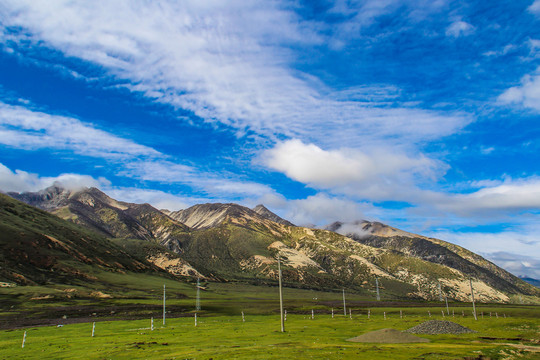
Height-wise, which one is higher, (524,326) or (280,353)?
(280,353)

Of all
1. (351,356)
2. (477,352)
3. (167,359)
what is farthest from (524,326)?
(167,359)

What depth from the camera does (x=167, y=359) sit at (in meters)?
32.1

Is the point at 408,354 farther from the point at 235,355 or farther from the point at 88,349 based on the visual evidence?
the point at 88,349

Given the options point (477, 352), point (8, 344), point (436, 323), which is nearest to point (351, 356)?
point (477, 352)

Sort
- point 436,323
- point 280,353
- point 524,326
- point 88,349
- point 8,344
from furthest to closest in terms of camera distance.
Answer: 1. point 524,326
2. point 436,323
3. point 8,344
4. point 88,349
5. point 280,353

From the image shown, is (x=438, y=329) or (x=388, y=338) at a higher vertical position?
(x=388, y=338)

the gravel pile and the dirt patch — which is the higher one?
the dirt patch

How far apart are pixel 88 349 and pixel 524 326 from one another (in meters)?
85.7

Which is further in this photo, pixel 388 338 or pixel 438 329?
pixel 438 329

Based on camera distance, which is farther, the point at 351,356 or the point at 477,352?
the point at 477,352

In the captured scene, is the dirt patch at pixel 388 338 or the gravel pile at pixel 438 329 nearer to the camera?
the dirt patch at pixel 388 338

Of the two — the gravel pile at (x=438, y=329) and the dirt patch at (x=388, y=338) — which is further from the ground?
the dirt patch at (x=388, y=338)

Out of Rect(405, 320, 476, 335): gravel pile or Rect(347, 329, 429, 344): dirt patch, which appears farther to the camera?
Rect(405, 320, 476, 335): gravel pile

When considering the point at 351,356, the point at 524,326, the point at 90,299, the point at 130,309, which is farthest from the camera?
the point at 90,299
